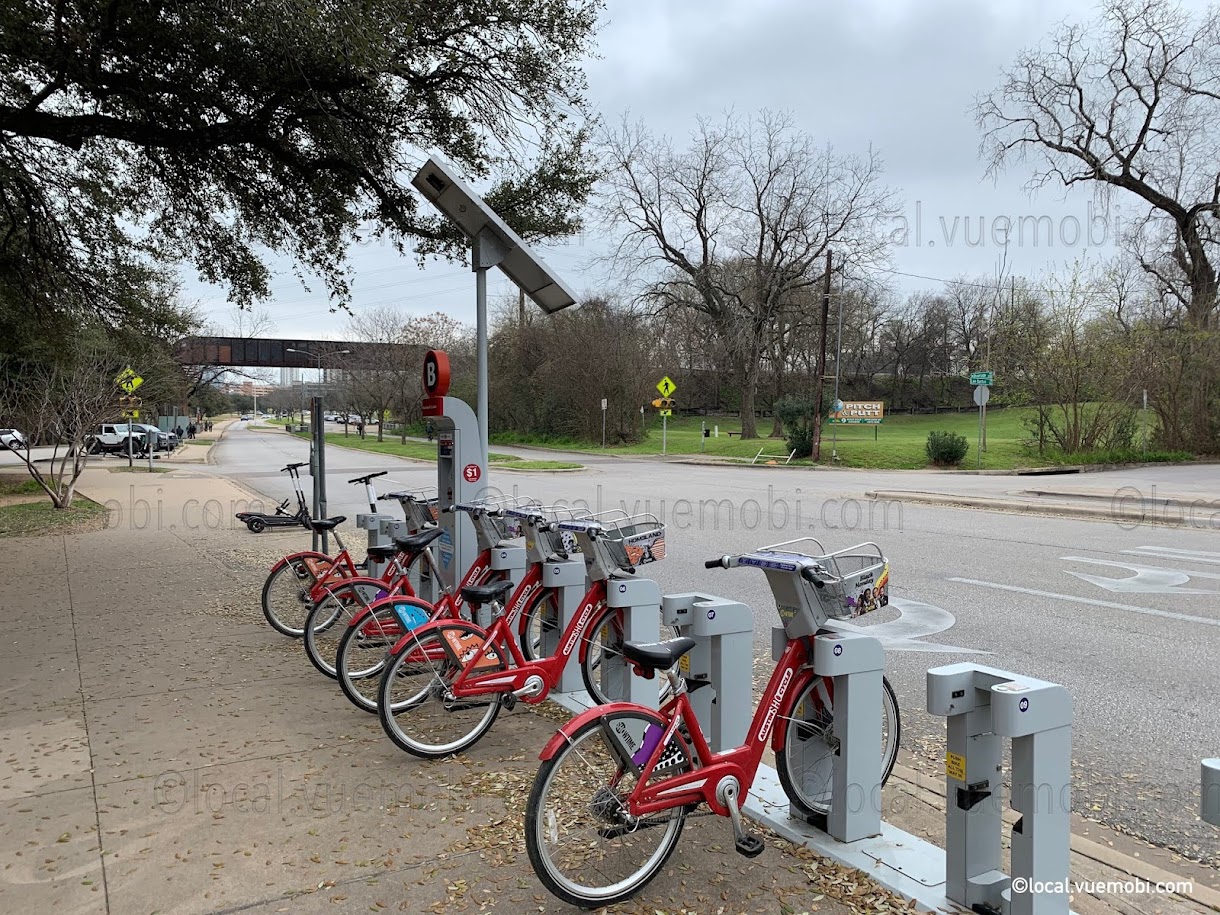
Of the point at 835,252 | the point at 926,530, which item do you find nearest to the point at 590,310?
the point at 835,252

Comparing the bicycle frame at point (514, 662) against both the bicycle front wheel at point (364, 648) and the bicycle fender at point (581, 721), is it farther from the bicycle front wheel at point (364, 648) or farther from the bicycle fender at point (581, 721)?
the bicycle fender at point (581, 721)

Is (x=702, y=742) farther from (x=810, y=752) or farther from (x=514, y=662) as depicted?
(x=514, y=662)

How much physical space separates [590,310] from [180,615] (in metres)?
37.5

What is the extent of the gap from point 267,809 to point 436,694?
956 mm

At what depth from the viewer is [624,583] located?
441cm

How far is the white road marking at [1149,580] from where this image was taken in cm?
837

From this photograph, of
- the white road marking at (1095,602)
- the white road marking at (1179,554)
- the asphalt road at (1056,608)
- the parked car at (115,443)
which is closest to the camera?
the asphalt road at (1056,608)

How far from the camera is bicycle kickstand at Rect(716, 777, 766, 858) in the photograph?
3076 mm

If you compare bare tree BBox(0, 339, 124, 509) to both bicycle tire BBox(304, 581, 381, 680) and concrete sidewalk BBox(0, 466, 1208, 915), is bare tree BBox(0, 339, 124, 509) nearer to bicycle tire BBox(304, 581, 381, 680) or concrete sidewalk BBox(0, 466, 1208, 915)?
concrete sidewalk BBox(0, 466, 1208, 915)

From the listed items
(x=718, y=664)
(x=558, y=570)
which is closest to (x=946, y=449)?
(x=558, y=570)

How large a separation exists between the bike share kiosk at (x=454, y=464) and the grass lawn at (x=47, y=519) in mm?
9895

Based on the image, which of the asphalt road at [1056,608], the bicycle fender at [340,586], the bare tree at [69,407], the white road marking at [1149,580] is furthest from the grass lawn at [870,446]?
the bicycle fender at [340,586]

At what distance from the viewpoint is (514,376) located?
48.9 meters

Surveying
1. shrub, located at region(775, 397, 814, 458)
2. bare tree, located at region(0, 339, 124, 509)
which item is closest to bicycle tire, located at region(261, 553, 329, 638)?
bare tree, located at region(0, 339, 124, 509)
